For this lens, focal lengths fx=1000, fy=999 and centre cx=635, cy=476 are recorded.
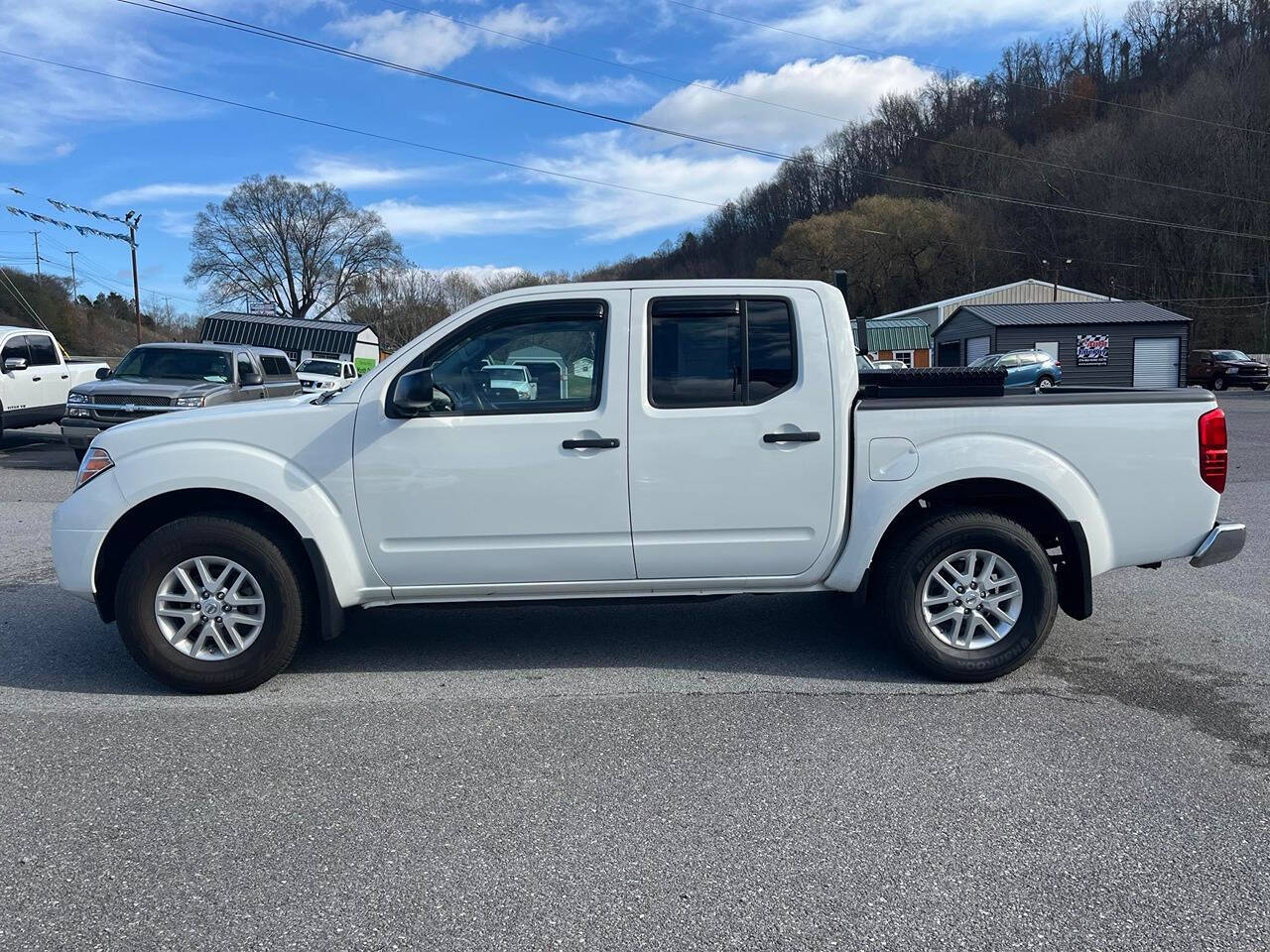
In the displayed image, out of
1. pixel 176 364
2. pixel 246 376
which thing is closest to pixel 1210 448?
pixel 246 376

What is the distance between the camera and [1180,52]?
74.2 m

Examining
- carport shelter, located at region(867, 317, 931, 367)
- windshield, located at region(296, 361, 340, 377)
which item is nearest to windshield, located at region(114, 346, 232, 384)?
windshield, located at region(296, 361, 340, 377)

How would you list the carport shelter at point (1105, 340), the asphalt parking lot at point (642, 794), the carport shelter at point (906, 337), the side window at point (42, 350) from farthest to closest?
the carport shelter at point (906, 337) < the carport shelter at point (1105, 340) < the side window at point (42, 350) < the asphalt parking lot at point (642, 794)

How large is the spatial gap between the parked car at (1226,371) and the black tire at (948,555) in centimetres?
4802

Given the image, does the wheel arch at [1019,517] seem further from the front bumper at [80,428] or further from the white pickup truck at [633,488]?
the front bumper at [80,428]

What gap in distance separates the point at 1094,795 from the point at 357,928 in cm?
263

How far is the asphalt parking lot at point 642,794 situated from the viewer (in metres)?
2.91

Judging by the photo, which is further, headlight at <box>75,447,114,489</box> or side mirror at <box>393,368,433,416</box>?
headlight at <box>75,447,114,489</box>

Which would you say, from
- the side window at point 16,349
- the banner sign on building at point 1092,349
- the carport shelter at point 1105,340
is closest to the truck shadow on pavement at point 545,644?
the side window at point 16,349

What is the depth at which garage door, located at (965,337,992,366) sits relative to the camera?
51031mm

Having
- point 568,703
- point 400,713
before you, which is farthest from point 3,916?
point 568,703

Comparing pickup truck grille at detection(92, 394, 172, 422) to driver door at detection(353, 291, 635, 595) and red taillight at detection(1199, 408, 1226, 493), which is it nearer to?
driver door at detection(353, 291, 635, 595)

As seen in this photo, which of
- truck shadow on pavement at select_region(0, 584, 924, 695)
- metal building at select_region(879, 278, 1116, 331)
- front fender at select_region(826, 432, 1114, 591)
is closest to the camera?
front fender at select_region(826, 432, 1114, 591)

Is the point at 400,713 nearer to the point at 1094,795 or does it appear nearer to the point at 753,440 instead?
the point at 753,440
